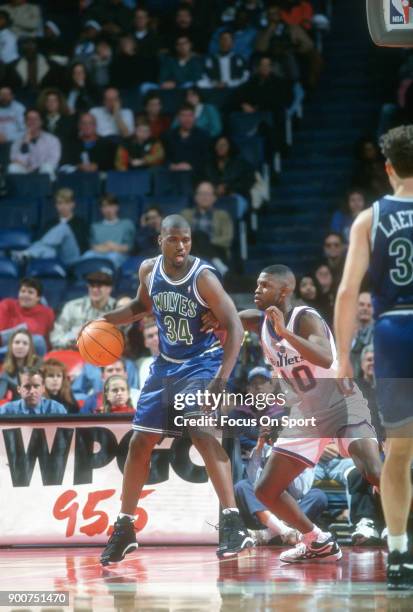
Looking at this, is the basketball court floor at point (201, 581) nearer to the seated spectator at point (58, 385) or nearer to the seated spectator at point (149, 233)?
Answer: the seated spectator at point (58, 385)

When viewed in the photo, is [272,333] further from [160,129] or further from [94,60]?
[94,60]

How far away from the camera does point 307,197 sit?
13.6 metres

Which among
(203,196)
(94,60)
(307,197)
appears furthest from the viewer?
(94,60)

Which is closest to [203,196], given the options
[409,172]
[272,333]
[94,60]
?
[94,60]

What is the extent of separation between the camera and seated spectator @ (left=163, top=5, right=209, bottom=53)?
590 inches

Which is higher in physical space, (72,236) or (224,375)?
(72,236)

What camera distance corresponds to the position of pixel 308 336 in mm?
6703

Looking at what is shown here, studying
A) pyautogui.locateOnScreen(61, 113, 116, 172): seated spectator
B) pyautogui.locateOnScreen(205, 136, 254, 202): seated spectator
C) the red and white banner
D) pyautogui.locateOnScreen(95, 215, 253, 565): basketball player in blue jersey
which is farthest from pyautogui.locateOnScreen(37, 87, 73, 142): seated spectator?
pyautogui.locateOnScreen(95, 215, 253, 565): basketball player in blue jersey

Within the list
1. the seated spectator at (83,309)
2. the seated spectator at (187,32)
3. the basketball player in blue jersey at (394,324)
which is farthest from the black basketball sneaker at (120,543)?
the seated spectator at (187,32)

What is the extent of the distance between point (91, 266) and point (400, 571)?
25.0ft

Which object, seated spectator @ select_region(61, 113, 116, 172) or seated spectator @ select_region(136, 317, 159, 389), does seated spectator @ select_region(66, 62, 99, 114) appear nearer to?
seated spectator @ select_region(61, 113, 116, 172)

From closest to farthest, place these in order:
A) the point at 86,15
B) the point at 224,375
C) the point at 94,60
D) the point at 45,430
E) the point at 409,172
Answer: the point at 409,172
the point at 224,375
the point at 45,430
the point at 94,60
the point at 86,15

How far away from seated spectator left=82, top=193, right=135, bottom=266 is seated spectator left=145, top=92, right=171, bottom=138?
151 cm

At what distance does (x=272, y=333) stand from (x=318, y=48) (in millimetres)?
9203
